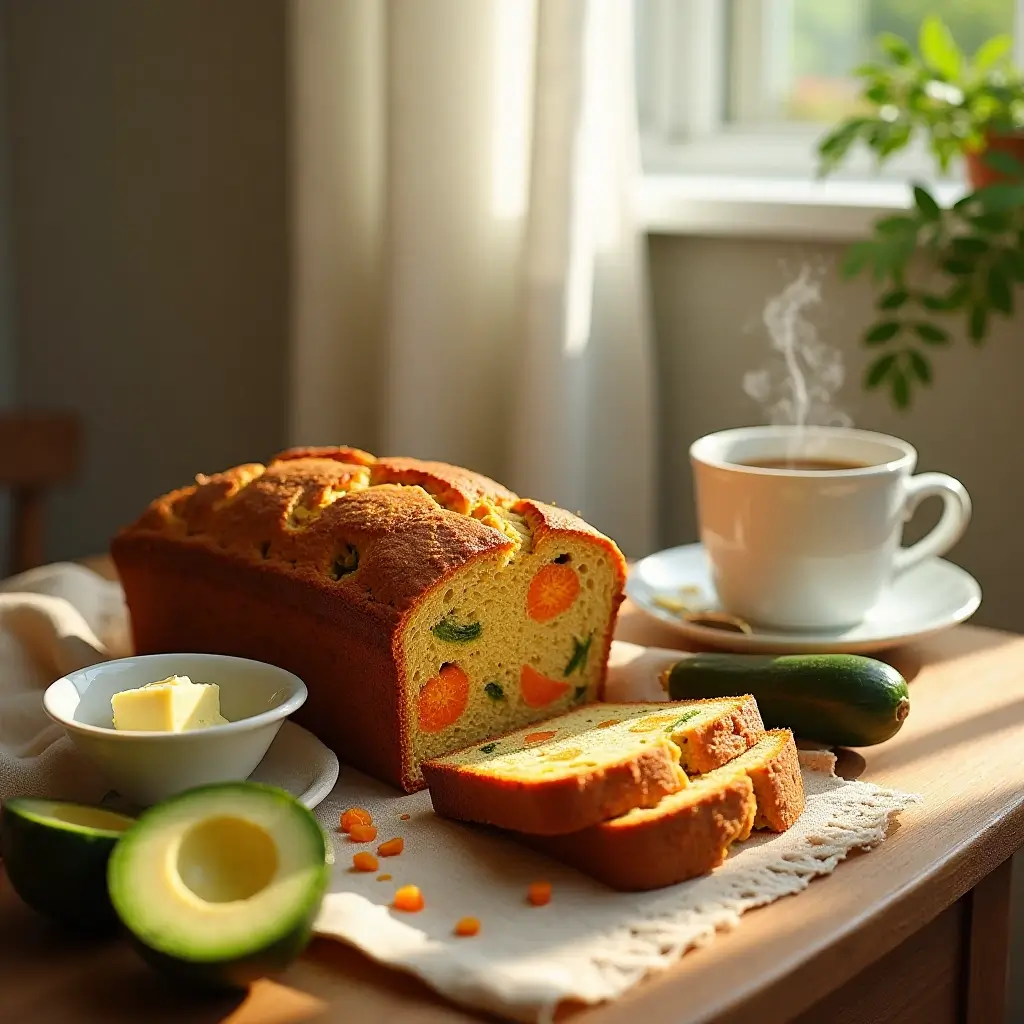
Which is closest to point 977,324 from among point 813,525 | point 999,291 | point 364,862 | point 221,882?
point 999,291

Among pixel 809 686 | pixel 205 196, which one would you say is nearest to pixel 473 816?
pixel 809 686

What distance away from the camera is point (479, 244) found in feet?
6.82

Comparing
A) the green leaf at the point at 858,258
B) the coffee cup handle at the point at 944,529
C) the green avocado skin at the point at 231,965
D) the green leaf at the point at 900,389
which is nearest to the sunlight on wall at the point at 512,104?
the green leaf at the point at 858,258

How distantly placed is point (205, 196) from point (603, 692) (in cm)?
180

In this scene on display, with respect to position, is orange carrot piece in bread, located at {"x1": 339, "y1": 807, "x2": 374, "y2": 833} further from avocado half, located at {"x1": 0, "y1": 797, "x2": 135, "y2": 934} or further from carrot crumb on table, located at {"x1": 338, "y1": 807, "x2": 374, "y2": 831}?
avocado half, located at {"x1": 0, "y1": 797, "x2": 135, "y2": 934}

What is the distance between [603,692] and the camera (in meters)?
1.26

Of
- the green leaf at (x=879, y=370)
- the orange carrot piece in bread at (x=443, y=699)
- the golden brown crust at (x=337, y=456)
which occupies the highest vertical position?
the green leaf at (x=879, y=370)

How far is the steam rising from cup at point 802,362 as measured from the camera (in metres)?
1.84

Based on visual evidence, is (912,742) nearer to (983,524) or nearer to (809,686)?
(809,686)

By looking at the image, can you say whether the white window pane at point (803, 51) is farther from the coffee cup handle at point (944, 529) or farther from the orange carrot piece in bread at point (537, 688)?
the orange carrot piece in bread at point (537, 688)

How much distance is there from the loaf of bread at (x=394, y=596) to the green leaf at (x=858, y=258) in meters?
0.66

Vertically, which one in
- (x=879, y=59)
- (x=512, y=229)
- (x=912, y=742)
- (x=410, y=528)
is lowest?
(x=912, y=742)

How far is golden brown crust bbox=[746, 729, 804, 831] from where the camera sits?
979 mm

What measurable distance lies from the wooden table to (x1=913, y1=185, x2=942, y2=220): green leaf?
650 millimetres
